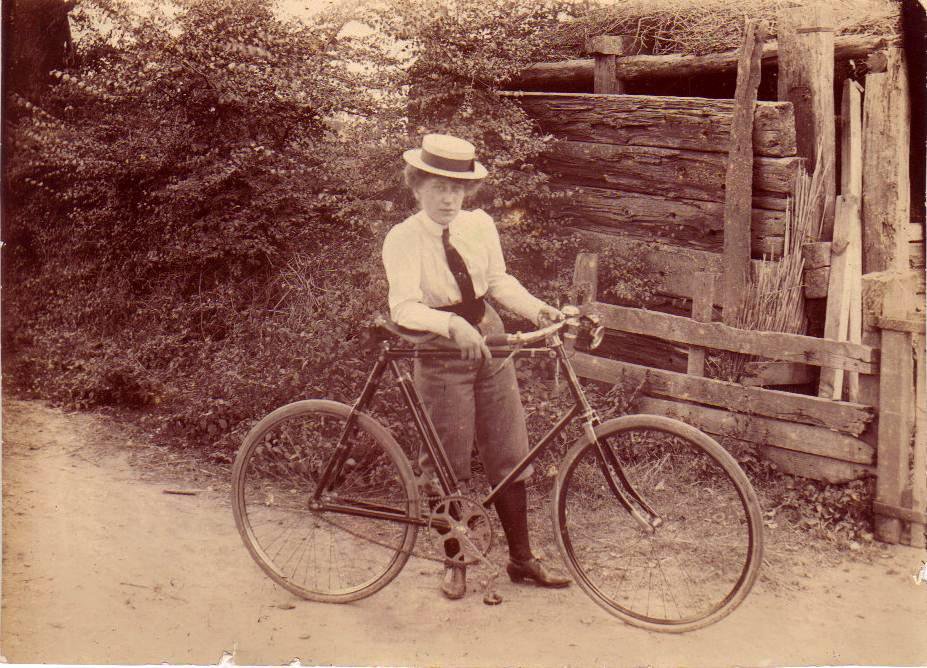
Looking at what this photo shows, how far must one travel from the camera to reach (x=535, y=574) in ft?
13.4

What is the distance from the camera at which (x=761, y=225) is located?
555cm

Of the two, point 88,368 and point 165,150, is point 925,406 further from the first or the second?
point 88,368

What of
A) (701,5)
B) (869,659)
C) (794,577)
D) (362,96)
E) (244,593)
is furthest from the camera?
(701,5)

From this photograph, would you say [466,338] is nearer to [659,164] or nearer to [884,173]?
[659,164]

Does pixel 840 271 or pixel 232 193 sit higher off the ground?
pixel 232 193

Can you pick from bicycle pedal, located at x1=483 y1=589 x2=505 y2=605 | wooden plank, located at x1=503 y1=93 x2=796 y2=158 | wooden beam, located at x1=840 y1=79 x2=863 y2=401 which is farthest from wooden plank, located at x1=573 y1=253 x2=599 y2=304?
bicycle pedal, located at x1=483 y1=589 x2=505 y2=605

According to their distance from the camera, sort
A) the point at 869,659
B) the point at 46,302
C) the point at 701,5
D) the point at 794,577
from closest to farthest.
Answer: the point at 869,659
the point at 794,577
the point at 46,302
the point at 701,5

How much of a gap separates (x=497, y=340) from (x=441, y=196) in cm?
66

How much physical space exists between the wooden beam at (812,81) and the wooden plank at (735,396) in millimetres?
1166

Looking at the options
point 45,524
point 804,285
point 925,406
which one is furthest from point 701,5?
point 45,524

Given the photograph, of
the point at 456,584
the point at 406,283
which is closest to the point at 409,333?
the point at 406,283

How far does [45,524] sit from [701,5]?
16.3 feet

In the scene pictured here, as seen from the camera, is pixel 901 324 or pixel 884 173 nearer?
pixel 901 324

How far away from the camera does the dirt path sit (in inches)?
146
